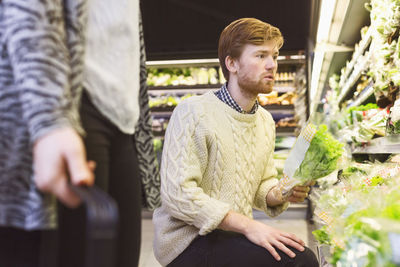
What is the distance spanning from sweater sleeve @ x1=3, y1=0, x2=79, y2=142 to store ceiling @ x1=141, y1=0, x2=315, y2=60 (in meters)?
4.59

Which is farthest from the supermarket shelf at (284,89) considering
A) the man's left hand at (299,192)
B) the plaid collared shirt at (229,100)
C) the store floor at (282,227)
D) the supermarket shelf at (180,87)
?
the man's left hand at (299,192)

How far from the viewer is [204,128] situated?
171cm

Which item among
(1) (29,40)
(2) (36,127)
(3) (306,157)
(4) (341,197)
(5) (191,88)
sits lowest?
(5) (191,88)

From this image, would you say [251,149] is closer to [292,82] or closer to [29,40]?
[29,40]

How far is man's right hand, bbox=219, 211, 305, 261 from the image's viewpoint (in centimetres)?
151

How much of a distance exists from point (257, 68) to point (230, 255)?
83 cm

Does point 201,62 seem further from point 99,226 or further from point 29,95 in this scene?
point 99,226

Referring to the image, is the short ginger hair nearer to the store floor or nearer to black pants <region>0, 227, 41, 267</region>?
black pants <region>0, 227, 41, 267</region>

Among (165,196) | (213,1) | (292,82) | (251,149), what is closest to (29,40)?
(165,196)

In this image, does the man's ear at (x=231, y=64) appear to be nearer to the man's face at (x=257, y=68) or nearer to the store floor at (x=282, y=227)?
the man's face at (x=257, y=68)

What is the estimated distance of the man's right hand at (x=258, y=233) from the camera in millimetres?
1510

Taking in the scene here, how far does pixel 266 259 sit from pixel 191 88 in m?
4.19

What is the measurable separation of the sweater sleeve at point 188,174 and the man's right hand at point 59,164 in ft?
3.05

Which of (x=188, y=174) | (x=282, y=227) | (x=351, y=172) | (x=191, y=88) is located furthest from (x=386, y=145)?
(x=191, y=88)
